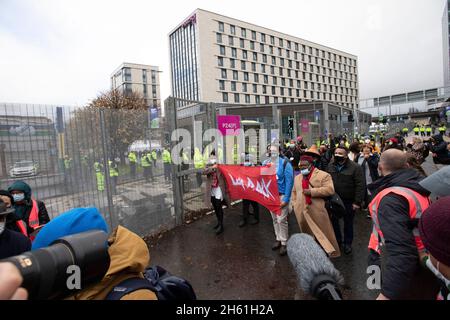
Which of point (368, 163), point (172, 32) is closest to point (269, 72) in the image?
point (172, 32)

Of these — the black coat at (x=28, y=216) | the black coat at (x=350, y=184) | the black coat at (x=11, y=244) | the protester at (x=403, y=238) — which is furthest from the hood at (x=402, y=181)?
the black coat at (x=28, y=216)

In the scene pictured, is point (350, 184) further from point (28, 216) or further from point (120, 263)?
point (28, 216)

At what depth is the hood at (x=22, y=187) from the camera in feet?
11.3

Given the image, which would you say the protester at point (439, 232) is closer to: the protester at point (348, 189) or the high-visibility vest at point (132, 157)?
the protester at point (348, 189)

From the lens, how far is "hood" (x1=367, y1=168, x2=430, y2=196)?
6.66 ft

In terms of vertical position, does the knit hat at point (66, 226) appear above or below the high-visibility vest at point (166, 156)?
below

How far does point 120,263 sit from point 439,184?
7.26 ft

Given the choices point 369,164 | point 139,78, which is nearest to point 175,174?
point 369,164

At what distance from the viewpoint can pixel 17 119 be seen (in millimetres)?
3779

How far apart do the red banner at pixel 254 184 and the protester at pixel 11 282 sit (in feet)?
14.7

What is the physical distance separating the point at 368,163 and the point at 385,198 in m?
5.83

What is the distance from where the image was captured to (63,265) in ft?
3.07
